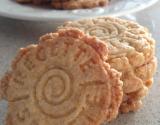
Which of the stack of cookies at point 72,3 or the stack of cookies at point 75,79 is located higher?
the stack of cookies at point 72,3

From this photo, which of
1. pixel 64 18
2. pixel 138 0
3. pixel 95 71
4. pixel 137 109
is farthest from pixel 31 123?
pixel 138 0

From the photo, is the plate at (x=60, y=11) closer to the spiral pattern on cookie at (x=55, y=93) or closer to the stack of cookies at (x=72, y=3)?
the stack of cookies at (x=72, y=3)

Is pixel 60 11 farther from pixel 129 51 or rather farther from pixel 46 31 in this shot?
pixel 129 51

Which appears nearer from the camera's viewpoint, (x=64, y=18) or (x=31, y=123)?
(x=31, y=123)

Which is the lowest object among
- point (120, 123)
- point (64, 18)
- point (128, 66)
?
point (120, 123)

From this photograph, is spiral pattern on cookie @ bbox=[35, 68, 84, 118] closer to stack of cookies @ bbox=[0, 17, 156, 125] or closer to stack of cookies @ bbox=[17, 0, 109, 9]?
stack of cookies @ bbox=[0, 17, 156, 125]

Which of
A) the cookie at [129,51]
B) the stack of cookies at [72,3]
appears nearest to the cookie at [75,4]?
the stack of cookies at [72,3]

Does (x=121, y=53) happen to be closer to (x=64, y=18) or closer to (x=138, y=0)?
(x=64, y=18)

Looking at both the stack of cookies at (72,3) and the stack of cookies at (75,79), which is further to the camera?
the stack of cookies at (72,3)

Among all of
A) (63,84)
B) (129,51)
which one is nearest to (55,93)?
(63,84)
